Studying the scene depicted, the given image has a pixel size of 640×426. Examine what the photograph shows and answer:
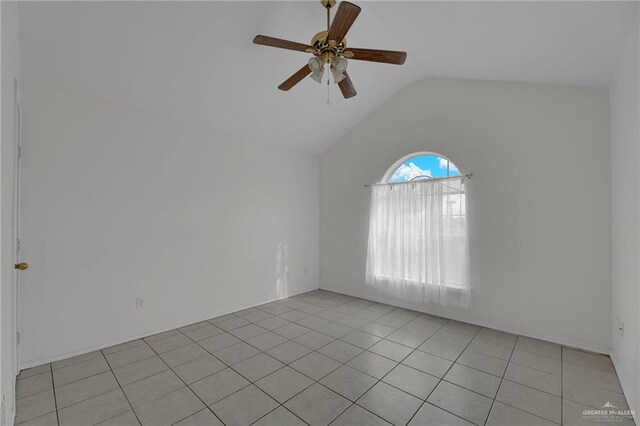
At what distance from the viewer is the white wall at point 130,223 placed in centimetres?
249

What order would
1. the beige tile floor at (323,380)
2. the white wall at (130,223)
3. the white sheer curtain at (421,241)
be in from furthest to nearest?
the white sheer curtain at (421,241) → the white wall at (130,223) → the beige tile floor at (323,380)

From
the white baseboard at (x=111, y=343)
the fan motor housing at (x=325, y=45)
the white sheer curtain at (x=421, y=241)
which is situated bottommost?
the white baseboard at (x=111, y=343)

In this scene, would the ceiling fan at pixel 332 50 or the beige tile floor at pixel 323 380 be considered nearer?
the beige tile floor at pixel 323 380

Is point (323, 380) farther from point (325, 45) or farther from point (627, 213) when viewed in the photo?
point (627, 213)

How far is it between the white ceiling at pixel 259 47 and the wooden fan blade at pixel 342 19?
832 millimetres

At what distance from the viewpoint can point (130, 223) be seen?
3.00 meters

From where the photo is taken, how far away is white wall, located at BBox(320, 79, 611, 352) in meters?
2.72

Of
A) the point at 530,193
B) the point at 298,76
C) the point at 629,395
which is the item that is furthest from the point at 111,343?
the point at 530,193

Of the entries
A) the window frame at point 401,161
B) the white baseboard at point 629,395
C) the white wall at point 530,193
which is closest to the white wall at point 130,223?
the window frame at point 401,161

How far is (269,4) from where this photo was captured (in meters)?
2.43

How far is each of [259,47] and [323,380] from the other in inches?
123

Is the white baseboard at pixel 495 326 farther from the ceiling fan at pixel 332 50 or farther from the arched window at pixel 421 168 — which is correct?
the ceiling fan at pixel 332 50

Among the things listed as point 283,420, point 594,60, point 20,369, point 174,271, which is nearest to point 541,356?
point 283,420

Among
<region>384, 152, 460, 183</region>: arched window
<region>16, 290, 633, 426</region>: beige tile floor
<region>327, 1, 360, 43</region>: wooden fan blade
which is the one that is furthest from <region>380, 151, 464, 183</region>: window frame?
<region>327, 1, 360, 43</region>: wooden fan blade
